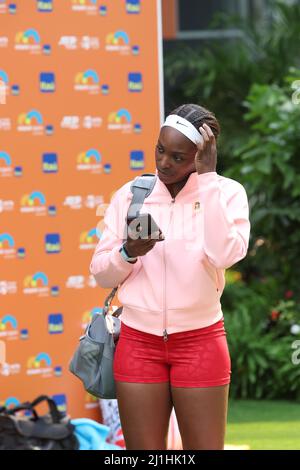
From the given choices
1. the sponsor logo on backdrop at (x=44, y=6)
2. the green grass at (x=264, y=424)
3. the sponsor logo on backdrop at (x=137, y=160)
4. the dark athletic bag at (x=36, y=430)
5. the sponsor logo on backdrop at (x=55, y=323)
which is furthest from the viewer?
the green grass at (x=264, y=424)

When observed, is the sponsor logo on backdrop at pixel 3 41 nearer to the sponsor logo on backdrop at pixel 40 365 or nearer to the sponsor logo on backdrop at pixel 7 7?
the sponsor logo on backdrop at pixel 7 7

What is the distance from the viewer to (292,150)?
332 inches

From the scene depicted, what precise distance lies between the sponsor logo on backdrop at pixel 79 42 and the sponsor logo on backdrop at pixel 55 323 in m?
1.65

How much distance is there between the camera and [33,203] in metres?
5.98

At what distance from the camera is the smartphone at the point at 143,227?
3.58m

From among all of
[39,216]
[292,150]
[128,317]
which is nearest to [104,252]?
[128,317]

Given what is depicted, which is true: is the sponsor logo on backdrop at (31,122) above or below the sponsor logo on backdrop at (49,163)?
above

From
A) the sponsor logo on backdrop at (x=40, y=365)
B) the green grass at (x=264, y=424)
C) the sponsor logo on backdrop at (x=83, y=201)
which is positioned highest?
the sponsor logo on backdrop at (x=83, y=201)

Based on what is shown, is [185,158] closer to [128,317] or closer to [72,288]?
[128,317]

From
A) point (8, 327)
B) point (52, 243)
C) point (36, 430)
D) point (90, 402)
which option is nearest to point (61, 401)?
point (90, 402)

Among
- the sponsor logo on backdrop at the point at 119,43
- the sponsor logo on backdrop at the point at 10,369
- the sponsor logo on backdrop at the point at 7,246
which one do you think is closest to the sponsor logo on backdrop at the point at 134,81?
the sponsor logo on backdrop at the point at 119,43

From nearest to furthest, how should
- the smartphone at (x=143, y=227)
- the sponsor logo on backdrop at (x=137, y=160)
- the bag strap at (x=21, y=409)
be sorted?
1. the smartphone at (x=143, y=227)
2. the bag strap at (x=21, y=409)
3. the sponsor logo on backdrop at (x=137, y=160)

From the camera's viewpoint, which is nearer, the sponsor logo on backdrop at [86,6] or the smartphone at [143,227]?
the smartphone at [143,227]

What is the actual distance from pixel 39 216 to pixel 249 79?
497 centimetres
